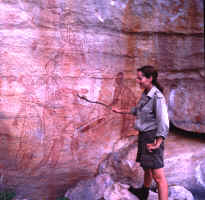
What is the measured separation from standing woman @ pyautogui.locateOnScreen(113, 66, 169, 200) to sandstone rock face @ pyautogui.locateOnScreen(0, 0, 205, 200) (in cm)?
129

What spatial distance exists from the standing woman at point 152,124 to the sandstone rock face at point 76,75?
1288mm

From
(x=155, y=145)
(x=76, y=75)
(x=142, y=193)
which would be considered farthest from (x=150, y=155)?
(x=76, y=75)

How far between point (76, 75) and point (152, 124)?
5.21 ft

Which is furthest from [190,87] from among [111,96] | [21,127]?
[21,127]

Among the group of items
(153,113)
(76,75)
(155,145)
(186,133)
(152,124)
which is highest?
(76,75)

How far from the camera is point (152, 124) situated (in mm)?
2625

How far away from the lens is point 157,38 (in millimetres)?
4172

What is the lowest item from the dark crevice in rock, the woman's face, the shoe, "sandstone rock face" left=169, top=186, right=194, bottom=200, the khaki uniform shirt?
"sandstone rock face" left=169, top=186, right=194, bottom=200

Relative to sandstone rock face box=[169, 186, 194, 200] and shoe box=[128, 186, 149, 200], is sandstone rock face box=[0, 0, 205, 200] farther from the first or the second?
sandstone rock face box=[169, 186, 194, 200]

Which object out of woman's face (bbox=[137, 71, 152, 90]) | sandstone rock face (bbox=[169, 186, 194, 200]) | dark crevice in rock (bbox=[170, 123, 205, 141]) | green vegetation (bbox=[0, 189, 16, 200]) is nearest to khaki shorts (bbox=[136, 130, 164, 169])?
woman's face (bbox=[137, 71, 152, 90])

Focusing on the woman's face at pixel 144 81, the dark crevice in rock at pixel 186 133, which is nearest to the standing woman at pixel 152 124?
the woman's face at pixel 144 81

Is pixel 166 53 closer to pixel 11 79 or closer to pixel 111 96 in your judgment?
pixel 111 96

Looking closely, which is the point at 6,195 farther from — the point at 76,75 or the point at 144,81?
the point at 144,81

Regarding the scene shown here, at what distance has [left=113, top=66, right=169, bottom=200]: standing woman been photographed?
2.51 metres
